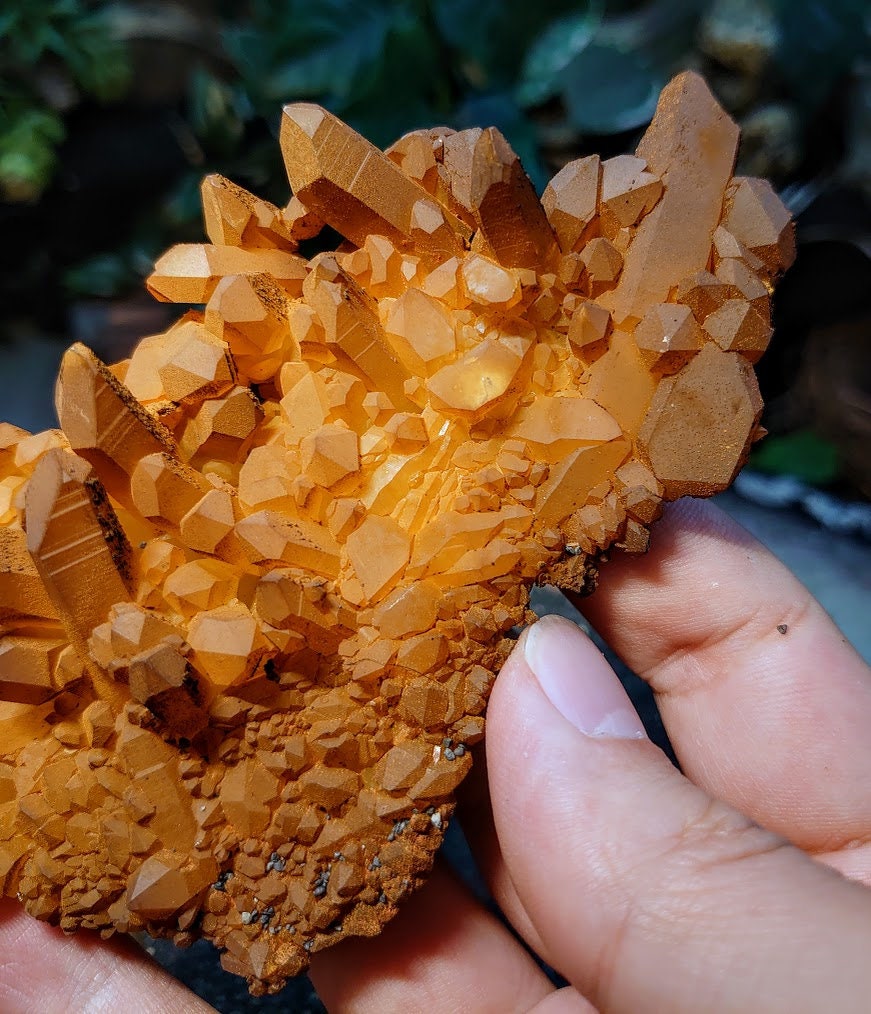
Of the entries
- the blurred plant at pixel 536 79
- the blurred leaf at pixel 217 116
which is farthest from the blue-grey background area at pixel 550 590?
the blurred leaf at pixel 217 116

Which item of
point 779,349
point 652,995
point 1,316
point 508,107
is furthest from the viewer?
point 1,316

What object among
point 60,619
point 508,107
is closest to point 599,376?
point 60,619

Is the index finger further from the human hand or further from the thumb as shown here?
the thumb

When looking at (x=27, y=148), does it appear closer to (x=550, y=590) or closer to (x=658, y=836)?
(x=550, y=590)

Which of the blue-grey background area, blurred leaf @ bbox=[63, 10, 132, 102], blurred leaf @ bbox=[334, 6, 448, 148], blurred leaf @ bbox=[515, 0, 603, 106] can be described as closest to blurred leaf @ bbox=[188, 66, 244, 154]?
blurred leaf @ bbox=[63, 10, 132, 102]

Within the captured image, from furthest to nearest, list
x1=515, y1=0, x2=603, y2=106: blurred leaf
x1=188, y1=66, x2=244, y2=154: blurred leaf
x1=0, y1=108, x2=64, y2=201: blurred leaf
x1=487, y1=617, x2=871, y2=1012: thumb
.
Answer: x1=0, y1=108, x2=64, y2=201: blurred leaf → x1=188, y1=66, x2=244, y2=154: blurred leaf → x1=515, y1=0, x2=603, y2=106: blurred leaf → x1=487, y1=617, x2=871, y2=1012: thumb

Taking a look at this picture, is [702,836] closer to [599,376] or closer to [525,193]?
[599,376]

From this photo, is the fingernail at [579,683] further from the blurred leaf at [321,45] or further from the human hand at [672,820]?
the blurred leaf at [321,45]
